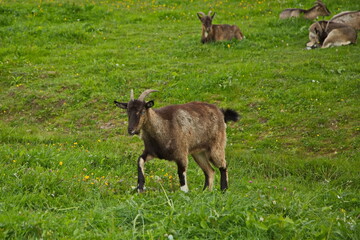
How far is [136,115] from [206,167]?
1743mm

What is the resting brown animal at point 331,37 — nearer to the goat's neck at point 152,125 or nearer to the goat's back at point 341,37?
the goat's back at point 341,37

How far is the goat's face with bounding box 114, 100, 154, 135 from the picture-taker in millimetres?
8102

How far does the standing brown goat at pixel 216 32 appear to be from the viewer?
18.8m

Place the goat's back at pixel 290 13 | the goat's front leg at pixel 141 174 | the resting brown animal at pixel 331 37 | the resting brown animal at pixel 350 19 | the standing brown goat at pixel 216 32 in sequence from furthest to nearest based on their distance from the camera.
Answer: the goat's back at pixel 290 13, the resting brown animal at pixel 350 19, the standing brown goat at pixel 216 32, the resting brown animal at pixel 331 37, the goat's front leg at pixel 141 174

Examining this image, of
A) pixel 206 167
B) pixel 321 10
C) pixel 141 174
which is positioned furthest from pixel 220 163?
pixel 321 10

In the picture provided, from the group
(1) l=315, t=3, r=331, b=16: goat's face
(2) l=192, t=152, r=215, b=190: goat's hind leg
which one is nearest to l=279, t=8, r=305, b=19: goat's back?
(1) l=315, t=3, r=331, b=16: goat's face

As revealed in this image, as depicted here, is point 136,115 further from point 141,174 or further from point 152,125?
point 141,174

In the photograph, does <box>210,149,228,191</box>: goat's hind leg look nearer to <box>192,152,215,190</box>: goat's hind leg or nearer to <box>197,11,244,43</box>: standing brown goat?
<box>192,152,215,190</box>: goat's hind leg

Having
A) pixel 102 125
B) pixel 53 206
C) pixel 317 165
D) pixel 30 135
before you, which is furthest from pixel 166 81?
pixel 53 206

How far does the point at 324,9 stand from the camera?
21828 millimetres

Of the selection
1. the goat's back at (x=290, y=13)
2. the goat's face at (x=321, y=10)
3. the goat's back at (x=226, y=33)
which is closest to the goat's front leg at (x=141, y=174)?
the goat's back at (x=226, y=33)

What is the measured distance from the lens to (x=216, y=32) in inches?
750

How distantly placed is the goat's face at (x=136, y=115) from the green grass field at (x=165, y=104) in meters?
0.90

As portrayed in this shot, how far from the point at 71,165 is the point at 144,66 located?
8606 mm
